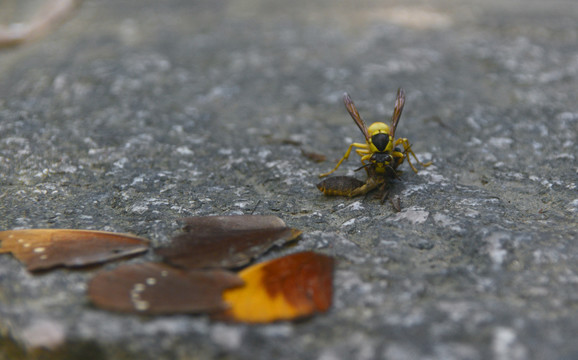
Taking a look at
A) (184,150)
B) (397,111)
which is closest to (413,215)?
(397,111)

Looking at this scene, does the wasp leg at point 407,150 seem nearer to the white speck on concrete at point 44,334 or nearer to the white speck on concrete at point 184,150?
the white speck on concrete at point 184,150

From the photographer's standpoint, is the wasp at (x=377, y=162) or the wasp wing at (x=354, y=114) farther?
the wasp wing at (x=354, y=114)

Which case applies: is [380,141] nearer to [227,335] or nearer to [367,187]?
[367,187]

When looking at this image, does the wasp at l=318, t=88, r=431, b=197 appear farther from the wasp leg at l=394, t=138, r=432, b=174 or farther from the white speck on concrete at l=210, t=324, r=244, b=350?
the white speck on concrete at l=210, t=324, r=244, b=350

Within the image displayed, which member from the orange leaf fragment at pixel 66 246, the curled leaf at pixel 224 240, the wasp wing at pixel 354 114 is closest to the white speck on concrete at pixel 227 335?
the curled leaf at pixel 224 240

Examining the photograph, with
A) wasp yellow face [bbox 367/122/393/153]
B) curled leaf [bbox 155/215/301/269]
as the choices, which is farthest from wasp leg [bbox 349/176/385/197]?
curled leaf [bbox 155/215/301/269]
